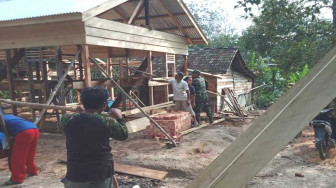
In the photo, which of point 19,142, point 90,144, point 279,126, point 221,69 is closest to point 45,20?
point 19,142

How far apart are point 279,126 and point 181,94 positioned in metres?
8.08

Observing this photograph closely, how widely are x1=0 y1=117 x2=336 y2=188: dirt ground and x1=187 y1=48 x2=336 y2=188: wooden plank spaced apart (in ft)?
12.1

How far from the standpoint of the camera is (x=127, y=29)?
8.69 meters

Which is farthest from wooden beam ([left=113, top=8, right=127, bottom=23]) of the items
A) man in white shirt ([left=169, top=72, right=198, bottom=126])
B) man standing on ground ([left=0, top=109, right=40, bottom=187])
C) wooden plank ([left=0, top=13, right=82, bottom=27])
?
man standing on ground ([left=0, top=109, right=40, bottom=187])

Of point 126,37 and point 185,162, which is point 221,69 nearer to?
point 126,37

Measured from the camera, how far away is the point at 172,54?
11.9 meters

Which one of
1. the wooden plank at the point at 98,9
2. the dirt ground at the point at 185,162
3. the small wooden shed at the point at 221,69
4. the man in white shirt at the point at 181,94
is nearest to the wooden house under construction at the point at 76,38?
the wooden plank at the point at 98,9

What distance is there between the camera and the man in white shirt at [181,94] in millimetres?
8867

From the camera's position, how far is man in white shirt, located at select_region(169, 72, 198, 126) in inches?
349

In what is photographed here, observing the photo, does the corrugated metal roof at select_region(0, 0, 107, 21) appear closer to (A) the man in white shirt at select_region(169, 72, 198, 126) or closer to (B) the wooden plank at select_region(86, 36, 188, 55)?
(B) the wooden plank at select_region(86, 36, 188, 55)

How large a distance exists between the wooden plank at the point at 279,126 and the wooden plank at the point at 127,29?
6.67m

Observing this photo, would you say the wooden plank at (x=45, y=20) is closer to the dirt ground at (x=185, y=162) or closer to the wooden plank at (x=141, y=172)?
the dirt ground at (x=185, y=162)

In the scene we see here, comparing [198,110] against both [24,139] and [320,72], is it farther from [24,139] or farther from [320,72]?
[320,72]

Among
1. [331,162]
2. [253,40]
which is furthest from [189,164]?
[253,40]
